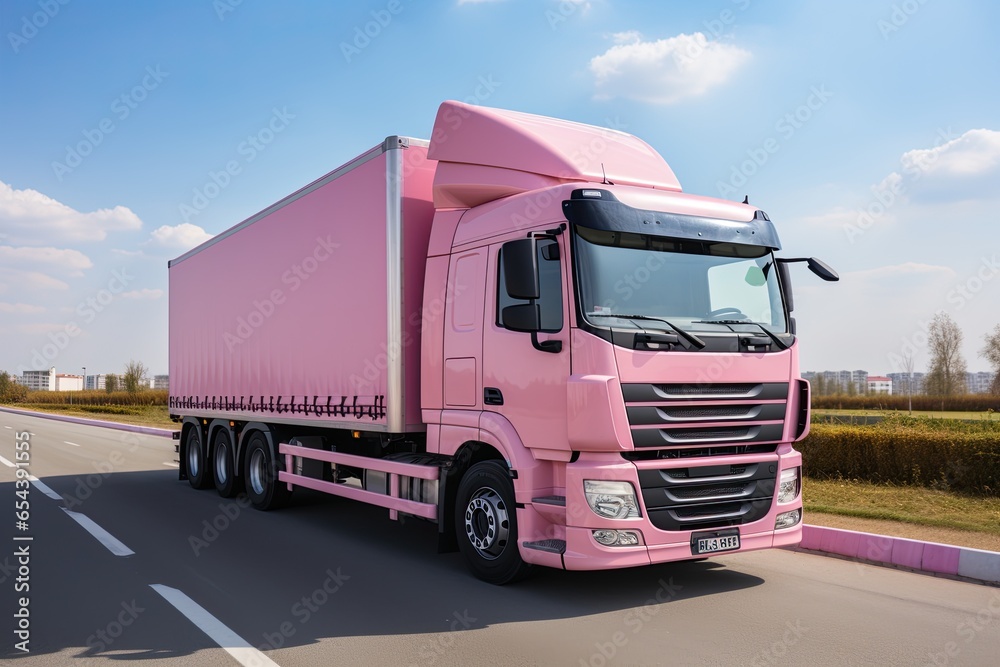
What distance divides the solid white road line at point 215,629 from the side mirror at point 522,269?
117 inches

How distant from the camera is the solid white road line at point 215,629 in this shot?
4.75m

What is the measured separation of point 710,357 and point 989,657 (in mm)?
2562

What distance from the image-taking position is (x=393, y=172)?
777 centimetres

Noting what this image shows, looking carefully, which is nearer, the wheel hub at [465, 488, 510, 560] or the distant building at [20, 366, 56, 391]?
the wheel hub at [465, 488, 510, 560]

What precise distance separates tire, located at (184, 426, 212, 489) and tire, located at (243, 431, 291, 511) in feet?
5.97

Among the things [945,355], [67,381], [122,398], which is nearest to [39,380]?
[67,381]

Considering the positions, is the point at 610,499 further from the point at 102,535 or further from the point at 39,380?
the point at 39,380

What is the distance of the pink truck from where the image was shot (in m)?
5.84

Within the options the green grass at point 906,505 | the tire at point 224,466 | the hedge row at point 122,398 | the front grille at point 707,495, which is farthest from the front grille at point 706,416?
the hedge row at point 122,398

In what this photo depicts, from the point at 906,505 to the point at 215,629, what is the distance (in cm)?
845

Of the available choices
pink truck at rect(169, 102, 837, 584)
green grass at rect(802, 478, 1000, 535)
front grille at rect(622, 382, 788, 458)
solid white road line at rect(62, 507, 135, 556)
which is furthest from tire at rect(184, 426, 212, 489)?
front grille at rect(622, 382, 788, 458)

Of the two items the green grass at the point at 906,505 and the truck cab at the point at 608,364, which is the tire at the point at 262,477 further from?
the green grass at the point at 906,505

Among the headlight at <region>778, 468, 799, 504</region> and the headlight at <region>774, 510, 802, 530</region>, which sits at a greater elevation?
the headlight at <region>778, 468, 799, 504</region>

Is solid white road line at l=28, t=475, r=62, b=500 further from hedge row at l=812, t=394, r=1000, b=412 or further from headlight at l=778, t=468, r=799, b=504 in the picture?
hedge row at l=812, t=394, r=1000, b=412
